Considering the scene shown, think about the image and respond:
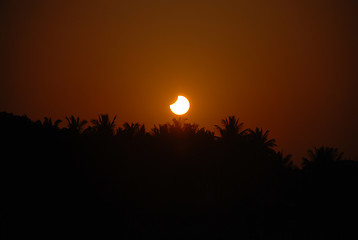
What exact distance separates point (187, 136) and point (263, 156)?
27.4ft

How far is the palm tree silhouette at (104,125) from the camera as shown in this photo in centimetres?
4788

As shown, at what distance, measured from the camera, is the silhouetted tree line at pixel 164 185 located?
31469 millimetres

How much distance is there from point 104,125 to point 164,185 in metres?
13.2

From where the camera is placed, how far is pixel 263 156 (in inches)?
1811

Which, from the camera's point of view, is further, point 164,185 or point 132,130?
point 132,130

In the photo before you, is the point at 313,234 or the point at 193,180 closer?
the point at 313,234

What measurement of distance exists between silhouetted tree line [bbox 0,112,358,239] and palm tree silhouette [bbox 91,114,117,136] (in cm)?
12

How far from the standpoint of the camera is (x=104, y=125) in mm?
48125

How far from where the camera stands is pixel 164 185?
3800cm

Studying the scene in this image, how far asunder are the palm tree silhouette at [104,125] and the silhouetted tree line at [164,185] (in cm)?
12

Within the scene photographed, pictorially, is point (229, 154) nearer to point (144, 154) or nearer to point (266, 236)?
point (144, 154)

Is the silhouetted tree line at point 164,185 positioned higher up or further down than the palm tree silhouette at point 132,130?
further down

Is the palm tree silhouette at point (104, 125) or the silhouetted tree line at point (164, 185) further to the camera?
the palm tree silhouette at point (104, 125)

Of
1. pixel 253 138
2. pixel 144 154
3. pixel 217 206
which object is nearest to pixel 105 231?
pixel 217 206
